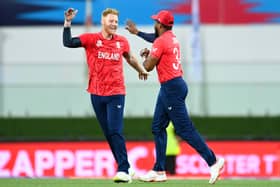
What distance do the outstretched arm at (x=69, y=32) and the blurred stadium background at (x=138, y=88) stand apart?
9.19 meters

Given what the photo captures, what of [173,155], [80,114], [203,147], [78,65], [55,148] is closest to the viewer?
[203,147]

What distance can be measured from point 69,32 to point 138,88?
16.3 meters

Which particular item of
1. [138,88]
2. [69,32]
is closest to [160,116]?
[69,32]

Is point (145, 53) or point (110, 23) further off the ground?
point (110, 23)

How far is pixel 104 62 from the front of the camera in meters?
13.2

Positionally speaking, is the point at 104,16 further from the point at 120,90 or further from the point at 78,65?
the point at 78,65

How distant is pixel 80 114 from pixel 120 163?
16069 mm

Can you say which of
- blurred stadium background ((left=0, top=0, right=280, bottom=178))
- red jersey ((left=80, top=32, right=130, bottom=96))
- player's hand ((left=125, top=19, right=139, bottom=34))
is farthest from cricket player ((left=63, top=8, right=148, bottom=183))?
blurred stadium background ((left=0, top=0, right=280, bottom=178))

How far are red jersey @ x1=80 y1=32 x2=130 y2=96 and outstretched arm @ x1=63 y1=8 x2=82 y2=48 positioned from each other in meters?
0.11

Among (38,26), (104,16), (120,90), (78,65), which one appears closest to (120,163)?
(120,90)

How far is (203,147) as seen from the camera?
42.5 ft

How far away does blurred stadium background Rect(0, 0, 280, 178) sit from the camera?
22781 mm

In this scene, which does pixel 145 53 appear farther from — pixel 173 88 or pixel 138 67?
pixel 173 88

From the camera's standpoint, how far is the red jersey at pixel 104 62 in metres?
13.2
